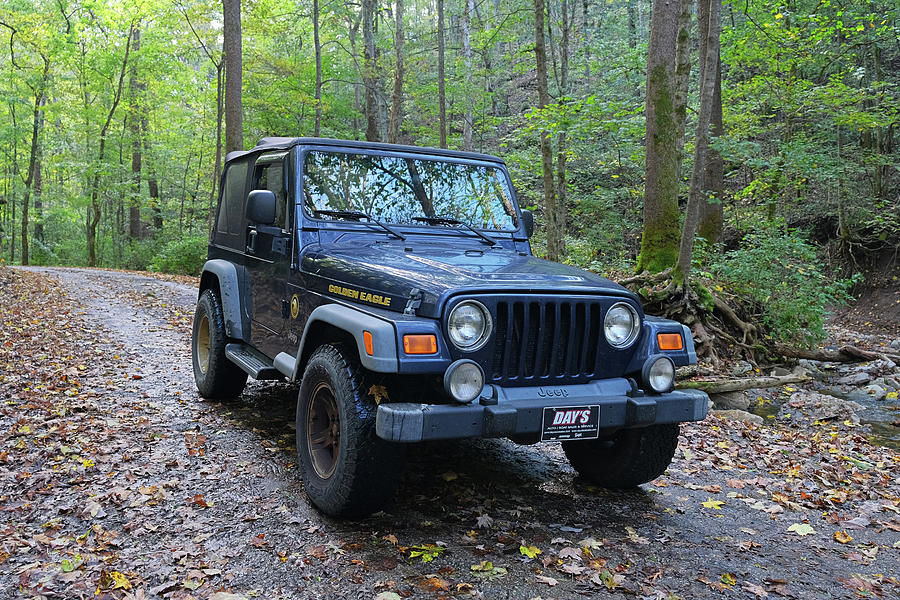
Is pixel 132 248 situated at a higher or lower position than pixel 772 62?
lower

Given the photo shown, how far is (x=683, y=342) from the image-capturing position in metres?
3.84

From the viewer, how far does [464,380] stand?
3.13 metres

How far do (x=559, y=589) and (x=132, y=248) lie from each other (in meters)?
27.8

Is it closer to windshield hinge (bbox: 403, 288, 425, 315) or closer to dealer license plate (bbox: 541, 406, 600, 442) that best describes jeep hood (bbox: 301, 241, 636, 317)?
windshield hinge (bbox: 403, 288, 425, 315)

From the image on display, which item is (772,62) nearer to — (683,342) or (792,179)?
(792,179)

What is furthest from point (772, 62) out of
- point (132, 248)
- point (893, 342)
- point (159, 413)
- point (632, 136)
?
point (132, 248)

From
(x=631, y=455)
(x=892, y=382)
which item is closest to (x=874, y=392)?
(x=892, y=382)

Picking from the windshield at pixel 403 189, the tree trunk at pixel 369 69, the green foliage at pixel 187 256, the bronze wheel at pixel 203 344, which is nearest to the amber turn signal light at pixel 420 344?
the windshield at pixel 403 189

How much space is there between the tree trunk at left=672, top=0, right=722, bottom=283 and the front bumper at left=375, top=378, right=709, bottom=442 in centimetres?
542

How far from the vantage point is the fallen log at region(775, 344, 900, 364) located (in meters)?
9.54

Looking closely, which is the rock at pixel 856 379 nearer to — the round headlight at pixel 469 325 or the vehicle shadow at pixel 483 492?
the vehicle shadow at pixel 483 492

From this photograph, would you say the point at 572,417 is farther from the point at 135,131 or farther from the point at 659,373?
the point at 135,131

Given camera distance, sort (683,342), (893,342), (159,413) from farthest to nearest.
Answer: (893,342) < (159,413) < (683,342)

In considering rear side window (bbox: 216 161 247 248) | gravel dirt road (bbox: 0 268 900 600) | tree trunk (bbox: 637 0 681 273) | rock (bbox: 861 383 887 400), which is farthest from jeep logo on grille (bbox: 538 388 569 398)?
rock (bbox: 861 383 887 400)
